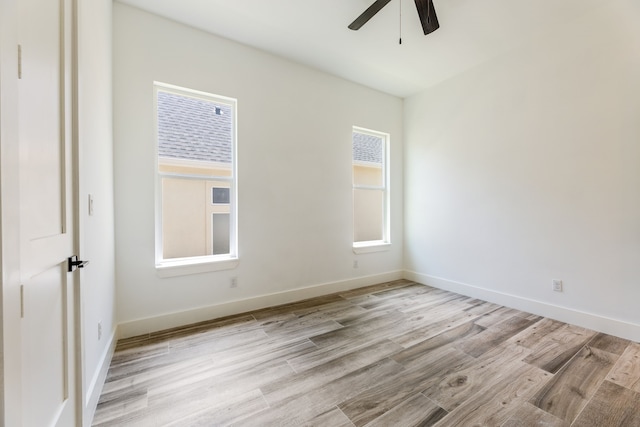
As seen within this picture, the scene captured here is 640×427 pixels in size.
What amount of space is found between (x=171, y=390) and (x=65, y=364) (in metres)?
0.83

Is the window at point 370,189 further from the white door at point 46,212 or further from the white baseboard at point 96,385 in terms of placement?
the white door at point 46,212

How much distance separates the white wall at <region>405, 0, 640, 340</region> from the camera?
2.40 m

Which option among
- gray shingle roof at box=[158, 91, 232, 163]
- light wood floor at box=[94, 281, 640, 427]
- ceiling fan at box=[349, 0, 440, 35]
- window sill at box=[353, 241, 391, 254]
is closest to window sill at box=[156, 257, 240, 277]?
light wood floor at box=[94, 281, 640, 427]

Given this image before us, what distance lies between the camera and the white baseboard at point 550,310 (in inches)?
94.3

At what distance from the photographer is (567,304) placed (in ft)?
8.93

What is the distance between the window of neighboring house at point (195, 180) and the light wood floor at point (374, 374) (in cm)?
75

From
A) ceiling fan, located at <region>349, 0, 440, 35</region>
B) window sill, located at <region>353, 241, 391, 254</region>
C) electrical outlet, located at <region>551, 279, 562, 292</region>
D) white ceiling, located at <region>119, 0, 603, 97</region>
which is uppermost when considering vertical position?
white ceiling, located at <region>119, 0, 603, 97</region>

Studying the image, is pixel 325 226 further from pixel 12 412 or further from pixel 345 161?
pixel 12 412

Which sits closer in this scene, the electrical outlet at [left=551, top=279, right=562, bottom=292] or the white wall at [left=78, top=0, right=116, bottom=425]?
the white wall at [left=78, top=0, right=116, bottom=425]

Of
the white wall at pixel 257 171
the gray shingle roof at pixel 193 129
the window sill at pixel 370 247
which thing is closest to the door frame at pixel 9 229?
the white wall at pixel 257 171

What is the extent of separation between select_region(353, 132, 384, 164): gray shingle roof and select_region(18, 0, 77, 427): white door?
11.0ft

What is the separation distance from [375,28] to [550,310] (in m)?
3.55

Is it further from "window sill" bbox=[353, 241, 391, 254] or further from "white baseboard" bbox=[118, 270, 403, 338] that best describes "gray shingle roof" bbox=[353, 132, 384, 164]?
"white baseboard" bbox=[118, 270, 403, 338]

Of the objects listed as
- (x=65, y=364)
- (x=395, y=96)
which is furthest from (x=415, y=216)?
(x=65, y=364)
